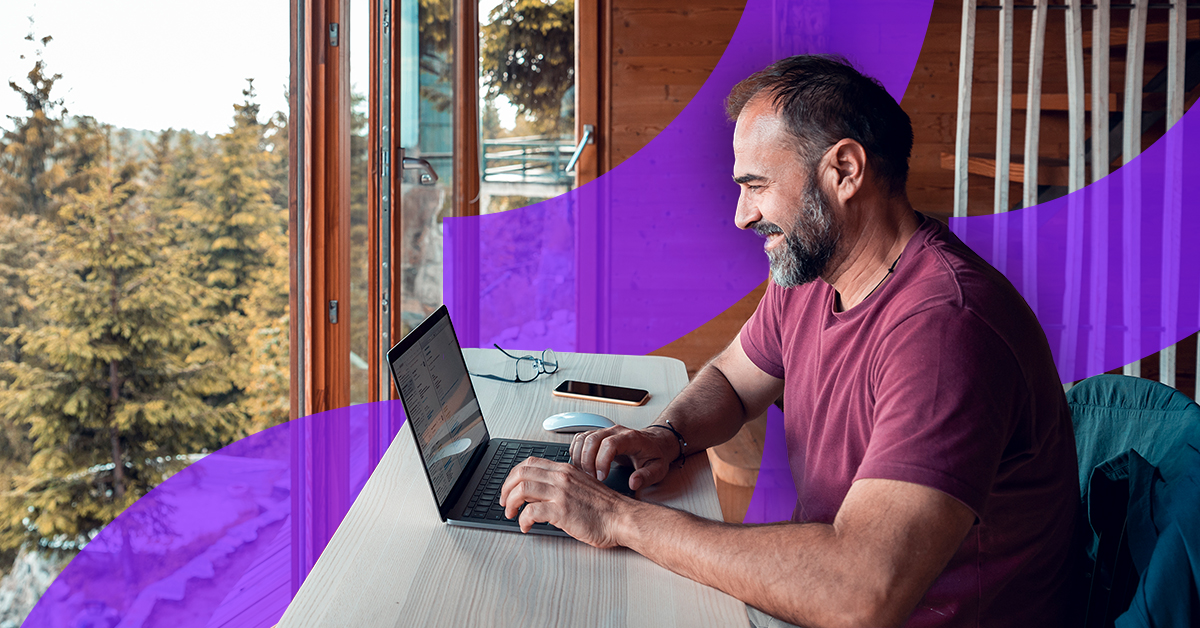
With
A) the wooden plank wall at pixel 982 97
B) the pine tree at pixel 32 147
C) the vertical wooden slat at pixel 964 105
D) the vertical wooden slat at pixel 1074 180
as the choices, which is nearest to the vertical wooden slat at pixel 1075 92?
the vertical wooden slat at pixel 1074 180

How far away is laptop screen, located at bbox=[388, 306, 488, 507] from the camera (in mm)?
995

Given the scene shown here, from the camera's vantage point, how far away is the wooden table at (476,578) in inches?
31.4

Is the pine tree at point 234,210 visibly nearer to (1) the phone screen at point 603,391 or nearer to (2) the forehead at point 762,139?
(1) the phone screen at point 603,391

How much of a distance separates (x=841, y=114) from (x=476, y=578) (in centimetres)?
78

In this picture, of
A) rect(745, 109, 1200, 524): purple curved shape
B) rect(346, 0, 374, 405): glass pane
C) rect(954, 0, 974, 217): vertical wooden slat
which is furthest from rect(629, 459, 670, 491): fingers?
rect(954, 0, 974, 217): vertical wooden slat

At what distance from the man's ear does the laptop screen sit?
24.4 inches

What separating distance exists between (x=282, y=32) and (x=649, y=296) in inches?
90.2

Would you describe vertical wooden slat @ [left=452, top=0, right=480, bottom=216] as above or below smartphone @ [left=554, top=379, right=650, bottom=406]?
above

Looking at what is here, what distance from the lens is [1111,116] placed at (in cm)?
321

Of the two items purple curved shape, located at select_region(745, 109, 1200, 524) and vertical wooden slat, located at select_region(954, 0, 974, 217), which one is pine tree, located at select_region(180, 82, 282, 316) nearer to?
purple curved shape, located at select_region(745, 109, 1200, 524)

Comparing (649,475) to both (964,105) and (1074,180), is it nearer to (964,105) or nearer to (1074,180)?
(964,105)
